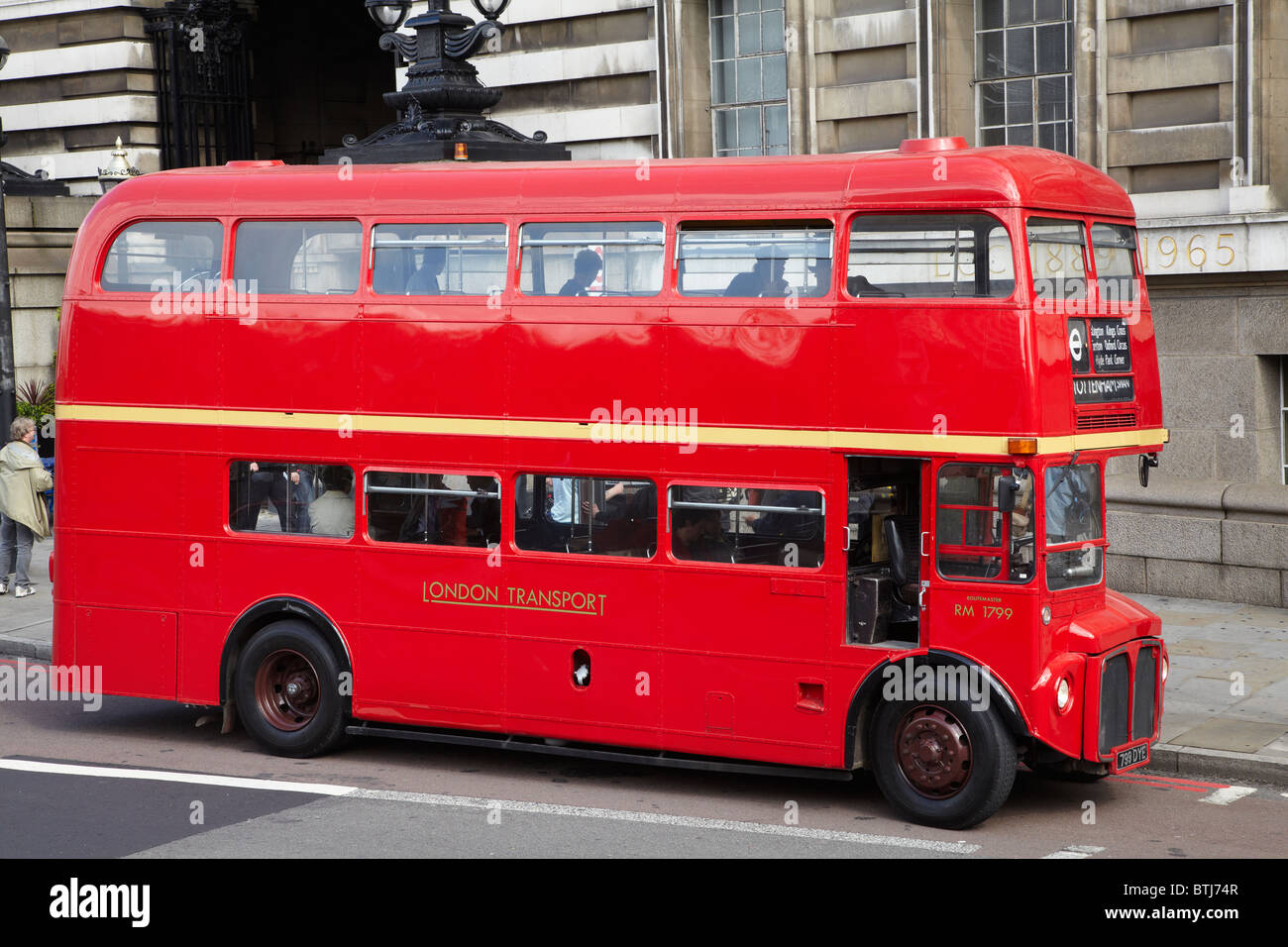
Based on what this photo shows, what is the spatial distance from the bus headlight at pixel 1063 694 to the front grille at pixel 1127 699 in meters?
0.26

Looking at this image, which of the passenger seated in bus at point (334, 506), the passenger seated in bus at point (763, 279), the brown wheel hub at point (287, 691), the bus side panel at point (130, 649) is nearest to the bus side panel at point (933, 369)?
the passenger seated in bus at point (763, 279)

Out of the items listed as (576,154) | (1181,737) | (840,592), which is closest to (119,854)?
(840,592)

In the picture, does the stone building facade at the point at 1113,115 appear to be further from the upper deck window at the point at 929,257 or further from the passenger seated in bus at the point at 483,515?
the passenger seated in bus at the point at 483,515

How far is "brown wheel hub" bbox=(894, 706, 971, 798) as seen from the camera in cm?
905

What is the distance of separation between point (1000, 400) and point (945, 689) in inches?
63.6

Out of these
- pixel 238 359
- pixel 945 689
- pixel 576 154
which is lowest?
pixel 945 689

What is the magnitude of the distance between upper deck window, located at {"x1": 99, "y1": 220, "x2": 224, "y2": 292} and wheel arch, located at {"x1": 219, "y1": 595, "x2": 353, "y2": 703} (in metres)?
2.20

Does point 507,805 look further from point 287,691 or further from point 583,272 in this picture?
point 583,272

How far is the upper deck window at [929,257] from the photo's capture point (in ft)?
28.7

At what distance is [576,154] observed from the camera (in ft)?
65.2

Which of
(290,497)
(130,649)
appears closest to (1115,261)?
(290,497)

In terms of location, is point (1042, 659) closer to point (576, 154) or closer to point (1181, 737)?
point (1181, 737)

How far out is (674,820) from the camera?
9.30 metres

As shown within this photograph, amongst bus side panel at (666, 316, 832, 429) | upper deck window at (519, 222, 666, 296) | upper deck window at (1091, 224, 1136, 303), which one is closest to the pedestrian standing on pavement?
upper deck window at (519, 222, 666, 296)
